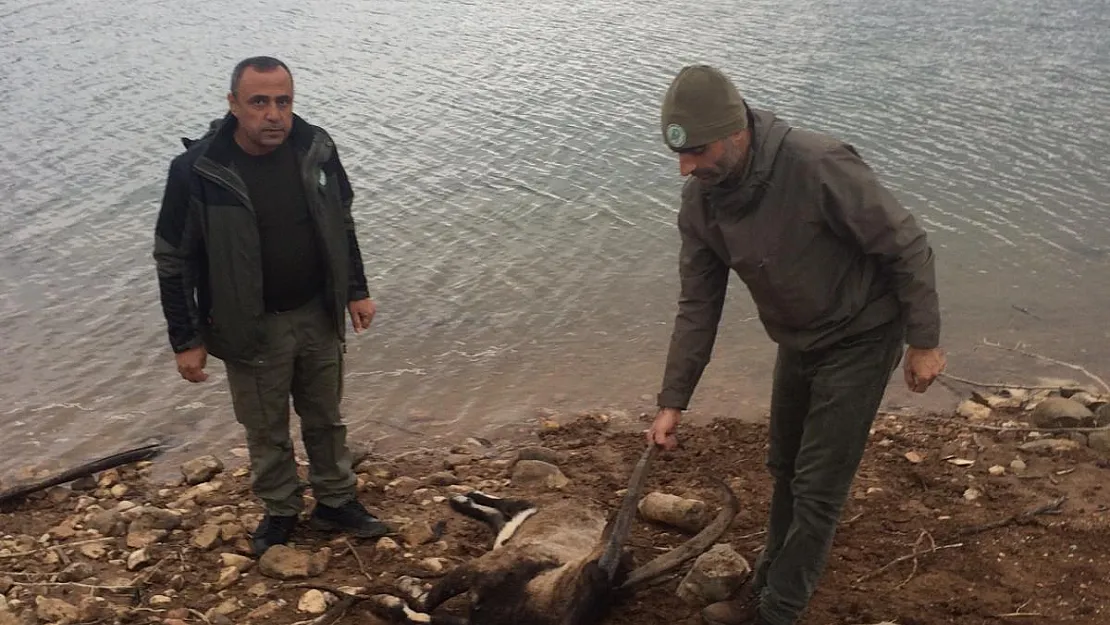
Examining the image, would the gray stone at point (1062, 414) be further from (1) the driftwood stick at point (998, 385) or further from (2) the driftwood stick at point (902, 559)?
(2) the driftwood stick at point (902, 559)

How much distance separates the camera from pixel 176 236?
443 cm

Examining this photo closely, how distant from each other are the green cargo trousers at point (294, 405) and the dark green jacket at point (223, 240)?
0.10 m

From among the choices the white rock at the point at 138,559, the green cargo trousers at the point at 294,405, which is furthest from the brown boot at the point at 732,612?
the white rock at the point at 138,559

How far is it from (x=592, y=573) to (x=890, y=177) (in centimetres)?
852

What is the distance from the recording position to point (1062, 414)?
21.3ft

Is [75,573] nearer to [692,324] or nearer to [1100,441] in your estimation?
[692,324]

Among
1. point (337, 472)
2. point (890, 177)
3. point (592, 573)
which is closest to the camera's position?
point (592, 573)

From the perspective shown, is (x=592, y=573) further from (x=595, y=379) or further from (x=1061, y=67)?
(x=1061, y=67)

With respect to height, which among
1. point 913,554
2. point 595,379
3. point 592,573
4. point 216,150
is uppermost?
point 216,150

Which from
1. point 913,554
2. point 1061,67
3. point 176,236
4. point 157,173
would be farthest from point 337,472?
point 1061,67

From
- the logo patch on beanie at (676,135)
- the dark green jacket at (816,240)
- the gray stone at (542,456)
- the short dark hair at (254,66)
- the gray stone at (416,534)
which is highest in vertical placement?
the short dark hair at (254,66)

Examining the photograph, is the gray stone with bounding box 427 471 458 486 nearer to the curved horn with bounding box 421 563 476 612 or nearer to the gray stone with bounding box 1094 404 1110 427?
the curved horn with bounding box 421 563 476 612

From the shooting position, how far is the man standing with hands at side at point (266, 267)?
14.4 ft

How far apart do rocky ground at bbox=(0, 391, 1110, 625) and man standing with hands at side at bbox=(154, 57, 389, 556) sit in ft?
1.53
